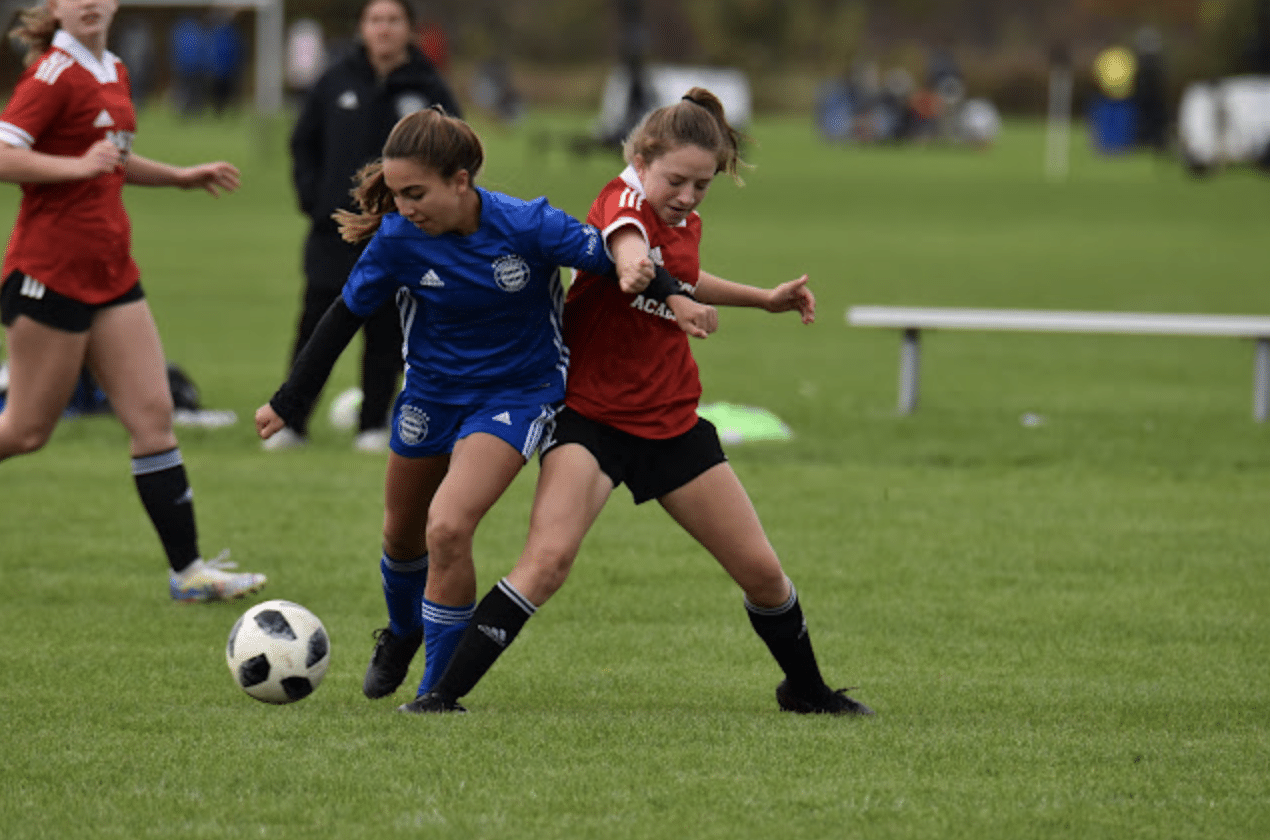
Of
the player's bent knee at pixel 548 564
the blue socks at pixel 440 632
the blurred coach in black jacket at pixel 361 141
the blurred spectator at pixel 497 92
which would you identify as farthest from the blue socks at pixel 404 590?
the blurred spectator at pixel 497 92

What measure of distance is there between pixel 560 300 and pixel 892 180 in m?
36.7

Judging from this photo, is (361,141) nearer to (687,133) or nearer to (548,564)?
(687,133)

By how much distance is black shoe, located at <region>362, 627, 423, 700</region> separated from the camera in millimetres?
5793

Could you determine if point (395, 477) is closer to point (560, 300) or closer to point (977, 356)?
point (560, 300)

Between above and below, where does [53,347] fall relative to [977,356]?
above

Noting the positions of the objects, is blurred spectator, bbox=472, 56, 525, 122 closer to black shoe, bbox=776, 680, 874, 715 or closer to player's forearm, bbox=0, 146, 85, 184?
player's forearm, bbox=0, 146, 85, 184

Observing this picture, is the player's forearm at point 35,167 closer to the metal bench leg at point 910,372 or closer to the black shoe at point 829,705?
the black shoe at point 829,705

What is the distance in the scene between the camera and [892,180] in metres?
41.2

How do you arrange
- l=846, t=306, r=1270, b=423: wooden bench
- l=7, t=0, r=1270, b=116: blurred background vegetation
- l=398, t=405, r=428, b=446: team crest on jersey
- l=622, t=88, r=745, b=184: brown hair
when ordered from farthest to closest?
l=7, t=0, r=1270, b=116: blurred background vegetation, l=846, t=306, r=1270, b=423: wooden bench, l=398, t=405, r=428, b=446: team crest on jersey, l=622, t=88, r=745, b=184: brown hair

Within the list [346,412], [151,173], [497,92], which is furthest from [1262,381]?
[497,92]

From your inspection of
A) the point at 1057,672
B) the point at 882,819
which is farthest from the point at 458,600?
the point at 1057,672

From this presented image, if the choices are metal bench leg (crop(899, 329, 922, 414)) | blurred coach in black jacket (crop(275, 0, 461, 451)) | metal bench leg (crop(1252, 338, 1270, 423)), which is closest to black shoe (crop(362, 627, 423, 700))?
blurred coach in black jacket (crop(275, 0, 461, 451))

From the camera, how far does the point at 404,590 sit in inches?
226

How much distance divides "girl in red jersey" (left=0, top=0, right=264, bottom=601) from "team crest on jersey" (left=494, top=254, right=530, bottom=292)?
193 centimetres
